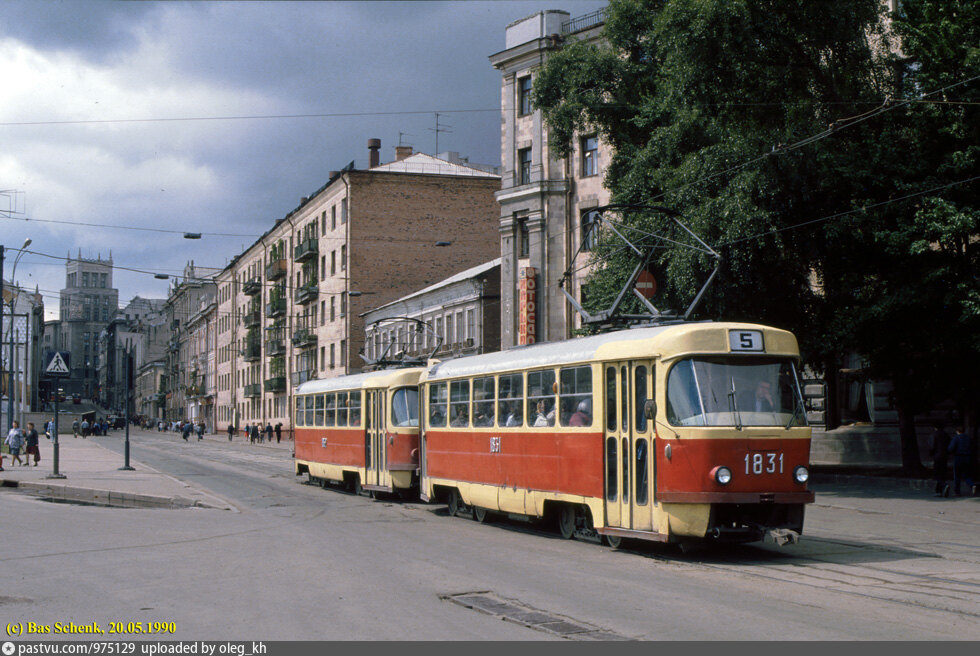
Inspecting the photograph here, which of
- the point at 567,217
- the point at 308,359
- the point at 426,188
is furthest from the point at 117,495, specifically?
the point at 308,359

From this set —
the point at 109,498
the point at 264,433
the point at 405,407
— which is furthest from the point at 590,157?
the point at 264,433

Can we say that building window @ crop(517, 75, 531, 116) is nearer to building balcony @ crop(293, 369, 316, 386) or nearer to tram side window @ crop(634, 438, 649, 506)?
building balcony @ crop(293, 369, 316, 386)

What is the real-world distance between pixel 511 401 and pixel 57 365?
17732 millimetres

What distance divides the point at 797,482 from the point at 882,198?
539 inches

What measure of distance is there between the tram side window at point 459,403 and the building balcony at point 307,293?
175 ft

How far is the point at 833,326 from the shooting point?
24.2 m

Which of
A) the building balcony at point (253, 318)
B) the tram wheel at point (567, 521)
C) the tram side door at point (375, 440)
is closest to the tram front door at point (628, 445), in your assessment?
the tram wheel at point (567, 521)

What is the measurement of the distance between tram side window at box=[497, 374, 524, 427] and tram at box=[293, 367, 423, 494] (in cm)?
525

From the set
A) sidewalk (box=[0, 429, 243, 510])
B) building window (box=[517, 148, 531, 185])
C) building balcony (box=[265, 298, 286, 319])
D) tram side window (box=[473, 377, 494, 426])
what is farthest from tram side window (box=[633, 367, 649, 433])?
building balcony (box=[265, 298, 286, 319])

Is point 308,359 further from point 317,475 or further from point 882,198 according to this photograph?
point 882,198

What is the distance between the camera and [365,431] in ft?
79.1

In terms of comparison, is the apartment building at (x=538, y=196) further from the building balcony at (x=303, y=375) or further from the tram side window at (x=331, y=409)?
the building balcony at (x=303, y=375)

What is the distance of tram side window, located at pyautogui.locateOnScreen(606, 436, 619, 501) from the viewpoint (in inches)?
539

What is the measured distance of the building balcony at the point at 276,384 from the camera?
80.4m
